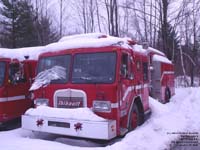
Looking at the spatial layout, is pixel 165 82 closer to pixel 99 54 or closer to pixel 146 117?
pixel 146 117

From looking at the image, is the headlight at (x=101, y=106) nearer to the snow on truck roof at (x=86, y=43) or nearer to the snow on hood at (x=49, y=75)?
the snow on hood at (x=49, y=75)

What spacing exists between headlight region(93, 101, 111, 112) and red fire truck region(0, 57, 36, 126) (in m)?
3.44

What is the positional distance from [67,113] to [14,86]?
10.6 feet

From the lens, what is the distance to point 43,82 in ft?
28.0

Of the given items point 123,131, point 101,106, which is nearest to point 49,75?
point 101,106

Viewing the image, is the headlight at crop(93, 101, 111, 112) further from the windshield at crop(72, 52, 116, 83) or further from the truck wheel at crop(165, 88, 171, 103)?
the truck wheel at crop(165, 88, 171, 103)

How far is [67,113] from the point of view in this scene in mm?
7637

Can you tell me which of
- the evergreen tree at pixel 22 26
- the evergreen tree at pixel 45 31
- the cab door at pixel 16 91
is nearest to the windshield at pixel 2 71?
the cab door at pixel 16 91

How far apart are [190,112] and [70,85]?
530 centimetres

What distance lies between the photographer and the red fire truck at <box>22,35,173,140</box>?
296 inches

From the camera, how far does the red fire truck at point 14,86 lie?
31.9ft

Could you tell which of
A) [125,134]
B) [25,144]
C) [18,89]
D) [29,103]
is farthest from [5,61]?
[125,134]

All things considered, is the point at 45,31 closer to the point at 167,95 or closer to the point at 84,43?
the point at 167,95

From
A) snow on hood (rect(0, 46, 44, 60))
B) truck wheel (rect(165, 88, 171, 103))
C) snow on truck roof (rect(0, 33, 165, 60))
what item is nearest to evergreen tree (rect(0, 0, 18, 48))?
truck wheel (rect(165, 88, 171, 103))
